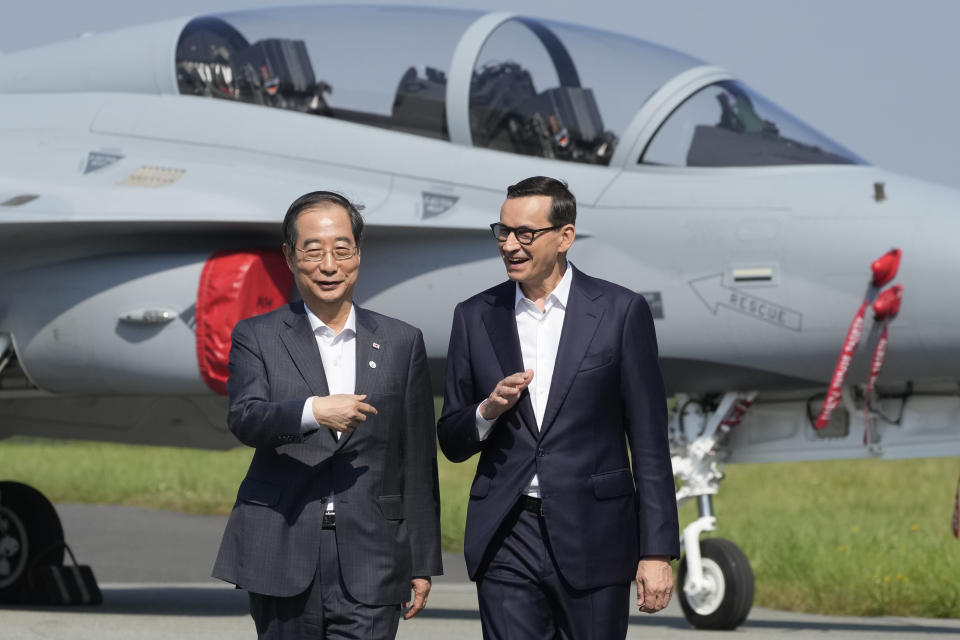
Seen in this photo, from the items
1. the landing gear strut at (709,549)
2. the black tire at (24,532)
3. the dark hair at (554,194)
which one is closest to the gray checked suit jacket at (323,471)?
the dark hair at (554,194)

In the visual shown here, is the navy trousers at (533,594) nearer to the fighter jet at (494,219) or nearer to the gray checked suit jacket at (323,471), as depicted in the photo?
the gray checked suit jacket at (323,471)

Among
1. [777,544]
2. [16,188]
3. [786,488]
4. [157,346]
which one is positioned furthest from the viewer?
[786,488]

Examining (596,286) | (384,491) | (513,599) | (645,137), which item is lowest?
(513,599)

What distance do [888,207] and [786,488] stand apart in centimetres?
1555

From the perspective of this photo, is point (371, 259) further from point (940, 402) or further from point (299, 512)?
point (299, 512)

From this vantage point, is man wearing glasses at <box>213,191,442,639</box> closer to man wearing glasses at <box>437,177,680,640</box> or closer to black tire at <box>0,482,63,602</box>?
man wearing glasses at <box>437,177,680,640</box>

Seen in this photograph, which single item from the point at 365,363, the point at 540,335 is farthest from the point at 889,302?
the point at 365,363

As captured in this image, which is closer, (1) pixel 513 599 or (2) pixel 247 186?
(1) pixel 513 599

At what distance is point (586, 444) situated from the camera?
378 cm

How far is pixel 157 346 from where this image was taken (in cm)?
741

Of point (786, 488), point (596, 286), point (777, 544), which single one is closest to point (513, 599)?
point (596, 286)

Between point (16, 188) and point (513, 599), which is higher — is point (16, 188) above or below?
above

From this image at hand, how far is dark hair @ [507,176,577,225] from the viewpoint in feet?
12.4

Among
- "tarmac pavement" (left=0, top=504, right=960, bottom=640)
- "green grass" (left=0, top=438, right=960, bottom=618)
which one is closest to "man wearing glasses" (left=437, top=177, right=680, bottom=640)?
"tarmac pavement" (left=0, top=504, right=960, bottom=640)
